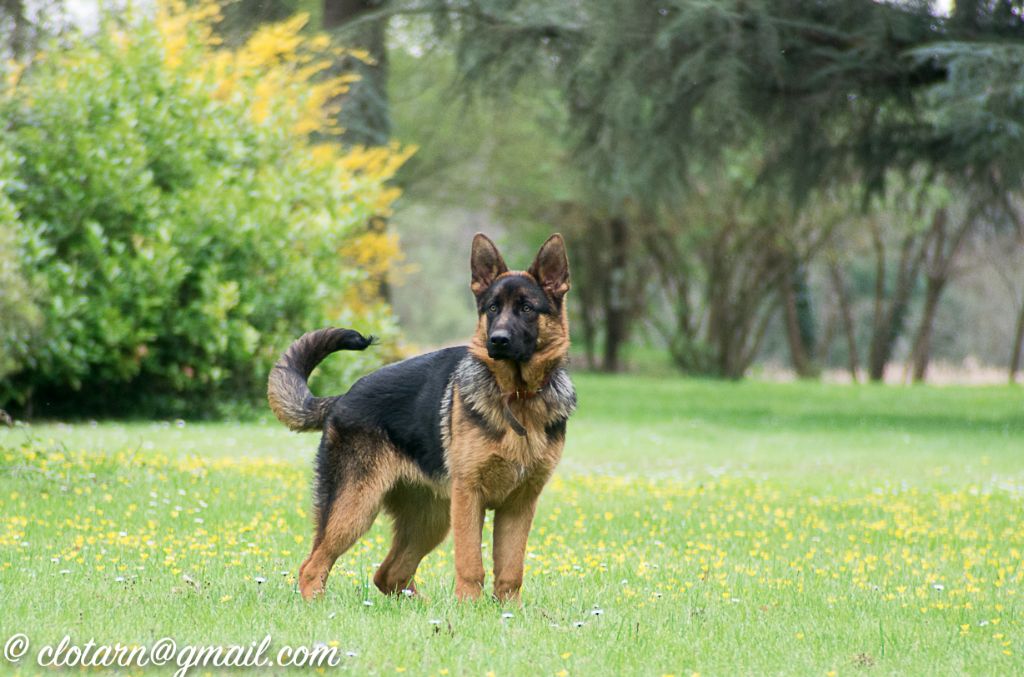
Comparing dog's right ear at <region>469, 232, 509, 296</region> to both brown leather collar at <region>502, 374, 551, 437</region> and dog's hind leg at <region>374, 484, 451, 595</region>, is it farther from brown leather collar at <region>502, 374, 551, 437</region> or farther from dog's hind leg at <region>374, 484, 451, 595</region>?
dog's hind leg at <region>374, 484, 451, 595</region>

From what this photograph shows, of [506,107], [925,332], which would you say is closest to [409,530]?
[506,107]

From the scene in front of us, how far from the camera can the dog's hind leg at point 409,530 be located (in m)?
6.14

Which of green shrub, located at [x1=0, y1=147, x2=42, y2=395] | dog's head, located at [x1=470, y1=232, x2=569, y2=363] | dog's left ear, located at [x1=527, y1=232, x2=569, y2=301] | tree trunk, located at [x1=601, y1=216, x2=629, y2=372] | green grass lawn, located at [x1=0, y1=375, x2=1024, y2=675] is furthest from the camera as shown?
tree trunk, located at [x1=601, y1=216, x2=629, y2=372]

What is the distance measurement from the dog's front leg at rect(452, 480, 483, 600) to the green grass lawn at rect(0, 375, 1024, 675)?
0.38 ft

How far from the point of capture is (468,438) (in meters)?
5.66

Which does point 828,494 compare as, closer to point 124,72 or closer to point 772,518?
point 772,518

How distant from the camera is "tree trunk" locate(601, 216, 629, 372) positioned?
31.4 meters

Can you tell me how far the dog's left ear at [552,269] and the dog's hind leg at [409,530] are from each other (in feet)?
3.92

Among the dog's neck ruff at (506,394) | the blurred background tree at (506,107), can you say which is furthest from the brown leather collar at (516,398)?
the blurred background tree at (506,107)

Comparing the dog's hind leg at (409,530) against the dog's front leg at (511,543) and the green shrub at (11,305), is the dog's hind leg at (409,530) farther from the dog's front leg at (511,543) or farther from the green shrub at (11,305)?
the green shrub at (11,305)

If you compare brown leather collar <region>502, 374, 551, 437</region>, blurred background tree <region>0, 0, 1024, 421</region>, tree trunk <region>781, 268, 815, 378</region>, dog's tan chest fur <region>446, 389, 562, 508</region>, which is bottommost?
tree trunk <region>781, 268, 815, 378</region>

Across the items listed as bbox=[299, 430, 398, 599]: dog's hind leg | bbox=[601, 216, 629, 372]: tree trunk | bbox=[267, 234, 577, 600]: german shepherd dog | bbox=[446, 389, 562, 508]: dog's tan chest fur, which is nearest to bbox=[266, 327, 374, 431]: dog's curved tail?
bbox=[267, 234, 577, 600]: german shepherd dog

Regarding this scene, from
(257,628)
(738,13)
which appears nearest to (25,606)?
(257,628)

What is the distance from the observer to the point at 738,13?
15867mm
